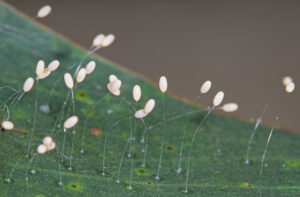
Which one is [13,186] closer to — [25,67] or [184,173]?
[184,173]

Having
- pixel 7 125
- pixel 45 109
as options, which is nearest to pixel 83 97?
pixel 45 109

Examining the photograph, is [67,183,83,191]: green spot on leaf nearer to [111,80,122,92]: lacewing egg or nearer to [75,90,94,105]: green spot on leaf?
[111,80,122,92]: lacewing egg

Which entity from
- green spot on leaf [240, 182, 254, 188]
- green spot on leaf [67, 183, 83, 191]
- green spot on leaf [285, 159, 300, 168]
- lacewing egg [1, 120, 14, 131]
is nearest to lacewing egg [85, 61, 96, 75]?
lacewing egg [1, 120, 14, 131]

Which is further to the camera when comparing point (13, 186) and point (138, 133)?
point (138, 133)

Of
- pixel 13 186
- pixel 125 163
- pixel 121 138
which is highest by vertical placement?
pixel 121 138

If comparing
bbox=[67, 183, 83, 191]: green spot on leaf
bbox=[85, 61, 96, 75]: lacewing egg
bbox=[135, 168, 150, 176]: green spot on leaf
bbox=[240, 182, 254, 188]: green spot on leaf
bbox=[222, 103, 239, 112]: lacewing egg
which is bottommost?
bbox=[67, 183, 83, 191]: green spot on leaf

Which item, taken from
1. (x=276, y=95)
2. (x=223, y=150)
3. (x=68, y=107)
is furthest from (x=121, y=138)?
(x=276, y=95)

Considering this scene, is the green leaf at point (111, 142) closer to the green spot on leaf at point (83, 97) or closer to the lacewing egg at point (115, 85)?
the green spot on leaf at point (83, 97)

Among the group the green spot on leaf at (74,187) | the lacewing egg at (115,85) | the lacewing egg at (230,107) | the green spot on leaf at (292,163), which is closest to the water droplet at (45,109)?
the lacewing egg at (115,85)
